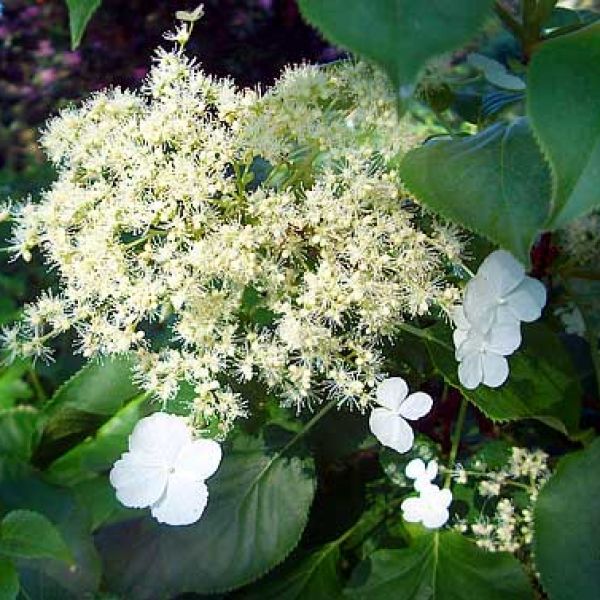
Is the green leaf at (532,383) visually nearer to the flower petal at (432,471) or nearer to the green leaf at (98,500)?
the flower petal at (432,471)

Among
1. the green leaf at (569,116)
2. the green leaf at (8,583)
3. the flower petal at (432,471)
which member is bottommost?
the green leaf at (8,583)

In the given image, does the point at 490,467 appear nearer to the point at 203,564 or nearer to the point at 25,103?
Answer: the point at 203,564

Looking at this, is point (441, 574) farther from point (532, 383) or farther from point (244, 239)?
point (244, 239)

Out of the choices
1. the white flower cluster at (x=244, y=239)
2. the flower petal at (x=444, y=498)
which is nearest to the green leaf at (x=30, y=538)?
the white flower cluster at (x=244, y=239)

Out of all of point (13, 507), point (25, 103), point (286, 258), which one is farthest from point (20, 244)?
point (25, 103)

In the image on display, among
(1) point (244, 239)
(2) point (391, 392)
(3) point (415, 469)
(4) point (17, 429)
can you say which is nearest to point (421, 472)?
(3) point (415, 469)

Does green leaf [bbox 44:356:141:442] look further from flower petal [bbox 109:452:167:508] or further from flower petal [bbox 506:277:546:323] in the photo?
flower petal [bbox 506:277:546:323]
